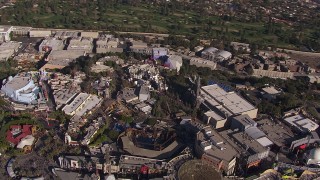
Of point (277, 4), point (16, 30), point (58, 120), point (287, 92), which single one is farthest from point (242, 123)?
point (277, 4)

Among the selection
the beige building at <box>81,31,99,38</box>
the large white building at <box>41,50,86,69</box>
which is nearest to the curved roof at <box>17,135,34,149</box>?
the large white building at <box>41,50,86,69</box>

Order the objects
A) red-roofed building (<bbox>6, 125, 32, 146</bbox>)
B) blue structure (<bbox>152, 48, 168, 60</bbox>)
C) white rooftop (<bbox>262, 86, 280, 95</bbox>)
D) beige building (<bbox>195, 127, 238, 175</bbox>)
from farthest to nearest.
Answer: blue structure (<bbox>152, 48, 168, 60</bbox>), white rooftop (<bbox>262, 86, 280, 95</bbox>), red-roofed building (<bbox>6, 125, 32, 146</bbox>), beige building (<bbox>195, 127, 238, 175</bbox>)

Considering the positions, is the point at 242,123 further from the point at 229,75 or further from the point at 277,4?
the point at 277,4

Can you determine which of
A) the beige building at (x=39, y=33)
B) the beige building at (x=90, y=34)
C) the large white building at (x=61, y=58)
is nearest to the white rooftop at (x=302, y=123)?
the large white building at (x=61, y=58)

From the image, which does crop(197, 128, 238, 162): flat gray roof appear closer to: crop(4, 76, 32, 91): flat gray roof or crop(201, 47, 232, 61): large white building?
crop(4, 76, 32, 91): flat gray roof

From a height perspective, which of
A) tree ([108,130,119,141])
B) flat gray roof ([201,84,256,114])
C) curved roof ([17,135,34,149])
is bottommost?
curved roof ([17,135,34,149])

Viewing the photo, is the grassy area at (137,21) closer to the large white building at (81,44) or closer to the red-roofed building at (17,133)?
the large white building at (81,44)
